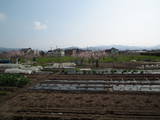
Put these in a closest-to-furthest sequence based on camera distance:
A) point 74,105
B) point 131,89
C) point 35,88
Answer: point 74,105 → point 131,89 → point 35,88

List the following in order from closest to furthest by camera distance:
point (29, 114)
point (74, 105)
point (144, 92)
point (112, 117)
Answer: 1. point (112, 117)
2. point (29, 114)
3. point (74, 105)
4. point (144, 92)

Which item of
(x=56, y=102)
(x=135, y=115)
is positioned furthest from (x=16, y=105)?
(x=135, y=115)

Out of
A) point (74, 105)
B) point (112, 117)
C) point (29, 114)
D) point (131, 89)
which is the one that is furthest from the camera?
point (131, 89)

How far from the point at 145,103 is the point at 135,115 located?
4.97 ft

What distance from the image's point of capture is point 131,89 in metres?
9.33

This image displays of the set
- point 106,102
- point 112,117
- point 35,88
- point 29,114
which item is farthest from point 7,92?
point 112,117

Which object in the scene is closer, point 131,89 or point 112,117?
point 112,117

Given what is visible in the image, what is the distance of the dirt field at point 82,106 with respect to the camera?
6.03 meters

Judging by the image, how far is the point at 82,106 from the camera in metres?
6.97

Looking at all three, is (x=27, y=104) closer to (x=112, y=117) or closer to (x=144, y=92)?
(x=112, y=117)

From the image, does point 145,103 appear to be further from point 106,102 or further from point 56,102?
point 56,102

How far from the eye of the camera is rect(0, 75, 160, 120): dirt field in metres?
6.03

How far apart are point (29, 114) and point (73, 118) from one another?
2.01 metres

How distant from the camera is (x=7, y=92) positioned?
922cm
